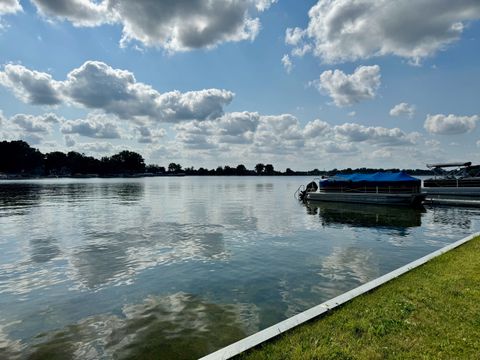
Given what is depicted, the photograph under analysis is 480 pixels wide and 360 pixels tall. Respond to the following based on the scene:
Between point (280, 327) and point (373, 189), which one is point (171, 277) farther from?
point (373, 189)

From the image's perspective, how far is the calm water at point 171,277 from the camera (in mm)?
8453

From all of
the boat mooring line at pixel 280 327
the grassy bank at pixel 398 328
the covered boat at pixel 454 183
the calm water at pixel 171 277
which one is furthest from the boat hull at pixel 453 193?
the boat mooring line at pixel 280 327

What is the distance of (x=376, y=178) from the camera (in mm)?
47156

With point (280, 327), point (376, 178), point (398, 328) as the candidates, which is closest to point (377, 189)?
point (376, 178)

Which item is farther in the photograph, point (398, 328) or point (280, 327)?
point (280, 327)

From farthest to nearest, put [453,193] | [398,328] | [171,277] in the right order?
1. [453,193]
2. [171,277]
3. [398,328]

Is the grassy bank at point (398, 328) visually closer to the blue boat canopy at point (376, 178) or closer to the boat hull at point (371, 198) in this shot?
the boat hull at point (371, 198)

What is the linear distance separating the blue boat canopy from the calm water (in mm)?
18342

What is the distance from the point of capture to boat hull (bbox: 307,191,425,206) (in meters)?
42.0

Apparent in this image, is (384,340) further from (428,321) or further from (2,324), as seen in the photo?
(2,324)

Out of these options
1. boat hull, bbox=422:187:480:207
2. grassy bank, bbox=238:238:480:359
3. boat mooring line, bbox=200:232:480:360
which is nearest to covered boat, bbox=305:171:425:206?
boat hull, bbox=422:187:480:207

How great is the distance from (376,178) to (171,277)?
4144cm

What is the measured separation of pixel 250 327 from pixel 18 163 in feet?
776

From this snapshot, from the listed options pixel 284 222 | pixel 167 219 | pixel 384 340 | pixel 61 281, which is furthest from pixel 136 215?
pixel 384 340
